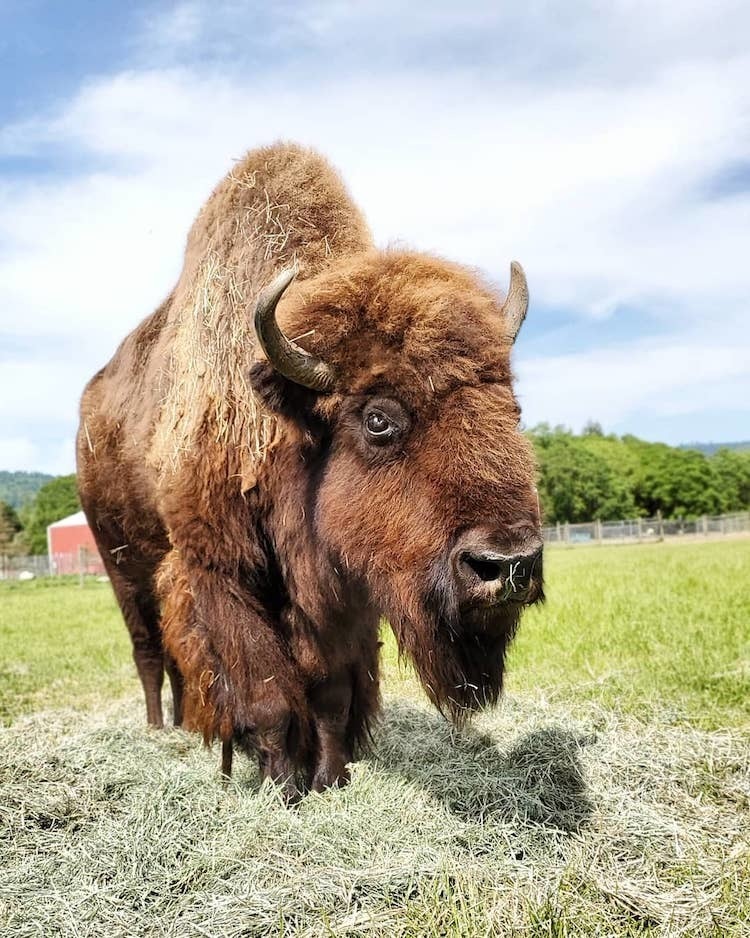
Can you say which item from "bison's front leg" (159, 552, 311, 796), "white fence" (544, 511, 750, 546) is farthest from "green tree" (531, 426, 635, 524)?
"bison's front leg" (159, 552, 311, 796)

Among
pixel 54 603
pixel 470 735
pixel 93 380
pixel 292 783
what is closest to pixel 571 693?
pixel 470 735

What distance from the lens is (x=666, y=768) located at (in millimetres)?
4617

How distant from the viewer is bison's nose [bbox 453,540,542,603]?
3104 millimetres

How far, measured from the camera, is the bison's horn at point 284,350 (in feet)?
11.6

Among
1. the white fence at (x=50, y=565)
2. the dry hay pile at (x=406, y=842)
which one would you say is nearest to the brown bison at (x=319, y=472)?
the dry hay pile at (x=406, y=842)

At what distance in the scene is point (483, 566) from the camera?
3.19 meters

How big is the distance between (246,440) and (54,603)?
21.6 m

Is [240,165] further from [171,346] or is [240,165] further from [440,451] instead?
[440,451]

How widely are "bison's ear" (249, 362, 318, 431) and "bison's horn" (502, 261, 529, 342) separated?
1092 millimetres

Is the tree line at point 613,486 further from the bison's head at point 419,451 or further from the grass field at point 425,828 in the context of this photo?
the bison's head at point 419,451

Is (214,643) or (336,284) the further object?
(214,643)

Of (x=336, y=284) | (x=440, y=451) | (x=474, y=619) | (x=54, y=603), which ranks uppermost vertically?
(x=336, y=284)

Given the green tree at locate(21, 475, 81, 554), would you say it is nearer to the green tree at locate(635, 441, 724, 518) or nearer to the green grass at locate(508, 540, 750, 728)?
the green tree at locate(635, 441, 724, 518)

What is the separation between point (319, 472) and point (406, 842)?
1637 mm
